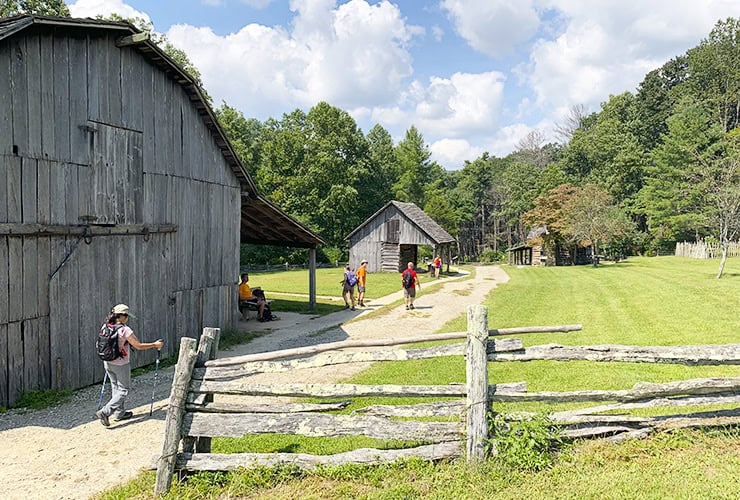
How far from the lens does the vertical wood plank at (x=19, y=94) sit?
9.01 meters

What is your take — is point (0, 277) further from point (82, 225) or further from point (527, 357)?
point (527, 357)

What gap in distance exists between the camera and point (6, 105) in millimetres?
8867

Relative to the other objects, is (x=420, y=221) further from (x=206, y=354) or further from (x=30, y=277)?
(x=206, y=354)

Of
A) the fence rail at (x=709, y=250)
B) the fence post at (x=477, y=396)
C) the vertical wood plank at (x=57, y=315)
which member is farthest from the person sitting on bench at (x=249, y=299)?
the fence rail at (x=709, y=250)

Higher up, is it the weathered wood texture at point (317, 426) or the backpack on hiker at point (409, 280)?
the backpack on hiker at point (409, 280)

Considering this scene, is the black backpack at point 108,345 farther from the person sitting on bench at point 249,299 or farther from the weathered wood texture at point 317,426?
the person sitting on bench at point 249,299

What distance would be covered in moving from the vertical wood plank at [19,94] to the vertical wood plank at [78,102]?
33.1 inches

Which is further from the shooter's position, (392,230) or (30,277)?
(392,230)

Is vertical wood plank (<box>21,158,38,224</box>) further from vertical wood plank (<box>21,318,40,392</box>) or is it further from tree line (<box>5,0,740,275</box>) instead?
tree line (<box>5,0,740,275</box>)

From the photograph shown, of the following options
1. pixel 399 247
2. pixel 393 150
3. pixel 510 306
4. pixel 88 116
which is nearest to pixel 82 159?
pixel 88 116

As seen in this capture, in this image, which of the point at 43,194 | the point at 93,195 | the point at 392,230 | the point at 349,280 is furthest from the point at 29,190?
the point at 392,230

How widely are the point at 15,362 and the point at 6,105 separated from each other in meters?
4.71

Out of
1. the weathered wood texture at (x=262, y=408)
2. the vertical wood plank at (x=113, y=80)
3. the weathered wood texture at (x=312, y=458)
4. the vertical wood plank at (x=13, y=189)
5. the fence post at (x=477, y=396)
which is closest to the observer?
the fence post at (x=477, y=396)

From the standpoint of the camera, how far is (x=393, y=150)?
6950 cm
